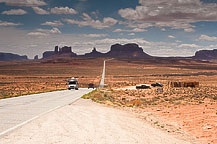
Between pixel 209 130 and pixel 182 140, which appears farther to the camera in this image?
pixel 209 130

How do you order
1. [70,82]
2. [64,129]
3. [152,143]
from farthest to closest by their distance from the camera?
[70,82] < [64,129] < [152,143]

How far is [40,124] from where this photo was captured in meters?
10.0

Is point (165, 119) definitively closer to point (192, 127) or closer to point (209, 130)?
point (192, 127)

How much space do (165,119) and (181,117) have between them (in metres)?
1.08

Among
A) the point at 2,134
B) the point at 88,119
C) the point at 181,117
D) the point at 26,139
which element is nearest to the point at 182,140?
the point at 88,119

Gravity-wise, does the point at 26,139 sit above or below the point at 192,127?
above

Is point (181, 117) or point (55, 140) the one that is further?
point (181, 117)

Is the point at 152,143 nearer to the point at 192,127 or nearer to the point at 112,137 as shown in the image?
the point at 112,137

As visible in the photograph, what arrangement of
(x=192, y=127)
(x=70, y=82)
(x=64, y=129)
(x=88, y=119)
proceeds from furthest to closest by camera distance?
1. (x=70, y=82)
2. (x=192, y=127)
3. (x=88, y=119)
4. (x=64, y=129)

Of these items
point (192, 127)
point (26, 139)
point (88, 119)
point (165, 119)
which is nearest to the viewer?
point (26, 139)

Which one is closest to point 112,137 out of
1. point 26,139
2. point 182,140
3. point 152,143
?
point 152,143

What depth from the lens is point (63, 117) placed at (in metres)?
12.0

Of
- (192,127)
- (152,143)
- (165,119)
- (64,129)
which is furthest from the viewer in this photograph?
(165,119)

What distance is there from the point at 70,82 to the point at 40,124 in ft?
128
